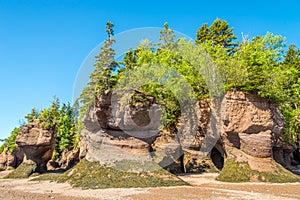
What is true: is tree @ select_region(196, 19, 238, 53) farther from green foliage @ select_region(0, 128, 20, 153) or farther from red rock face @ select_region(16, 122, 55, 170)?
green foliage @ select_region(0, 128, 20, 153)

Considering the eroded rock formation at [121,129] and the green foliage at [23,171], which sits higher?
the eroded rock formation at [121,129]

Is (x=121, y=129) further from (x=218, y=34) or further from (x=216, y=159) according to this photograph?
(x=218, y=34)

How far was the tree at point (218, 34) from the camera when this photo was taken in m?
53.4

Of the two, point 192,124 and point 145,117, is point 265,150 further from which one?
point 145,117

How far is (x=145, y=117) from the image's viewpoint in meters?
24.5

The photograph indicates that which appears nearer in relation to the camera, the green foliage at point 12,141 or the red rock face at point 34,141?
the red rock face at point 34,141

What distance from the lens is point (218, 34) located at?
2180 inches

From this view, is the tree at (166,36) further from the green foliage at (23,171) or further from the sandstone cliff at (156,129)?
the green foliage at (23,171)

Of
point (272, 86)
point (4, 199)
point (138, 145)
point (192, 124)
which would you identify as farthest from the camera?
point (192, 124)

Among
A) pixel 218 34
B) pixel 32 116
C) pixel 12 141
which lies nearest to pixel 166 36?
pixel 218 34

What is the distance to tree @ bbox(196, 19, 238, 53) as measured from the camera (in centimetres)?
5338

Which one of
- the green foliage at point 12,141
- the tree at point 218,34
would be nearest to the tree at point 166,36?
the tree at point 218,34

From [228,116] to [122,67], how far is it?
1997 cm

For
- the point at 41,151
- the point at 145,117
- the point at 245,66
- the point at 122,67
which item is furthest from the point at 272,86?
the point at 41,151
